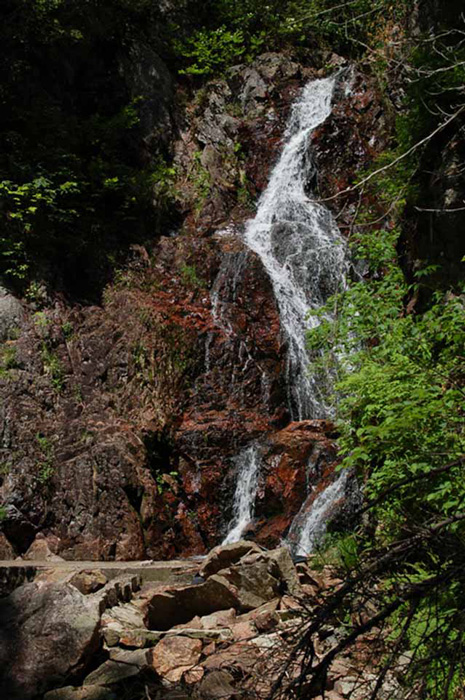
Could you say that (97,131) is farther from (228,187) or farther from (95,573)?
(95,573)

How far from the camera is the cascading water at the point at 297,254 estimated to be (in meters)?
8.92

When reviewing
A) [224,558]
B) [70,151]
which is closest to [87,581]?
[224,558]

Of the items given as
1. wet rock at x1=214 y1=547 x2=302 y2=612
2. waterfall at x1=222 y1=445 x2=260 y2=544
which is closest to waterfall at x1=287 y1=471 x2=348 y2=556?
waterfall at x1=222 y1=445 x2=260 y2=544

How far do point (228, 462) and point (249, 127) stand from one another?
9.92 metres

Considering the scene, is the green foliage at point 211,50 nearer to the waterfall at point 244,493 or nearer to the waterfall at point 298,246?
the waterfall at point 298,246

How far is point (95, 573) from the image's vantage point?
245 inches

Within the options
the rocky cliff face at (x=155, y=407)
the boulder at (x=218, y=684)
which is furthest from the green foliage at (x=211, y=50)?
the boulder at (x=218, y=684)

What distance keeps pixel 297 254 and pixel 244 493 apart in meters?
5.47

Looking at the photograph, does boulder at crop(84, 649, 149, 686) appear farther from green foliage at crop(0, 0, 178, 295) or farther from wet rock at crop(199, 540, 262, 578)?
green foliage at crop(0, 0, 178, 295)

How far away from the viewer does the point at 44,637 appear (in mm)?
3701

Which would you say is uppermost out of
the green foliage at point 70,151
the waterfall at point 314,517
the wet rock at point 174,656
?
the green foliage at point 70,151

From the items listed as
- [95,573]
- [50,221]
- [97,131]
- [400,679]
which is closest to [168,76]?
[97,131]

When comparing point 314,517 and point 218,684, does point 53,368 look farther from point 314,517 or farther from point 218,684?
point 218,684

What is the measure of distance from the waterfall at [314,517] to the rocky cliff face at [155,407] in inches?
9.8
